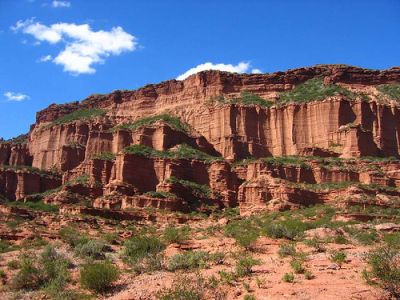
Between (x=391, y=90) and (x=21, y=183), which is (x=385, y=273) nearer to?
(x=21, y=183)

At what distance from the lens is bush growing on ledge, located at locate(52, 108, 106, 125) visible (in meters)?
98.5

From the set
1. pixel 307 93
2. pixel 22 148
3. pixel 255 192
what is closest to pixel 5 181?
pixel 22 148

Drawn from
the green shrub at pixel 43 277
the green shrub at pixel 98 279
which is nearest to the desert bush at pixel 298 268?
the green shrub at pixel 98 279

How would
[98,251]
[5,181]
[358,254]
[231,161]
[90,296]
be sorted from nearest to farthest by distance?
[90,296] → [358,254] → [98,251] → [231,161] → [5,181]

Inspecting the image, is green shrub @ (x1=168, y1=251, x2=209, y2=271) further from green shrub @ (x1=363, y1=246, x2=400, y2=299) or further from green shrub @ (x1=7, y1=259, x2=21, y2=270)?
green shrub @ (x1=7, y1=259, x2=21, y2=270)

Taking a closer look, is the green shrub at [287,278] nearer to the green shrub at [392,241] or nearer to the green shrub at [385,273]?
the green shrub at [385,273]

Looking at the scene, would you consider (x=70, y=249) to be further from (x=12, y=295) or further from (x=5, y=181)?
(x=5, y=181)

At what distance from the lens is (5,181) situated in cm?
8075

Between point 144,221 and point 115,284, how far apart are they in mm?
34739

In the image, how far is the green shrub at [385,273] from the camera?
61.5 ft

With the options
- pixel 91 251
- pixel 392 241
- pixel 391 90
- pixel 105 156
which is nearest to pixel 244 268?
pixel 91 251

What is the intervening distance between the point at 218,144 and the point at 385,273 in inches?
2446

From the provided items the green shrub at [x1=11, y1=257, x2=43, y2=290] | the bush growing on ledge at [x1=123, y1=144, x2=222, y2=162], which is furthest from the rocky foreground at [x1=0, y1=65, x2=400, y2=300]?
the bush growing on ledge at [x1=123, y1=144, x2=222, y2=162]

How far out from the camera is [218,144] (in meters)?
81.1
